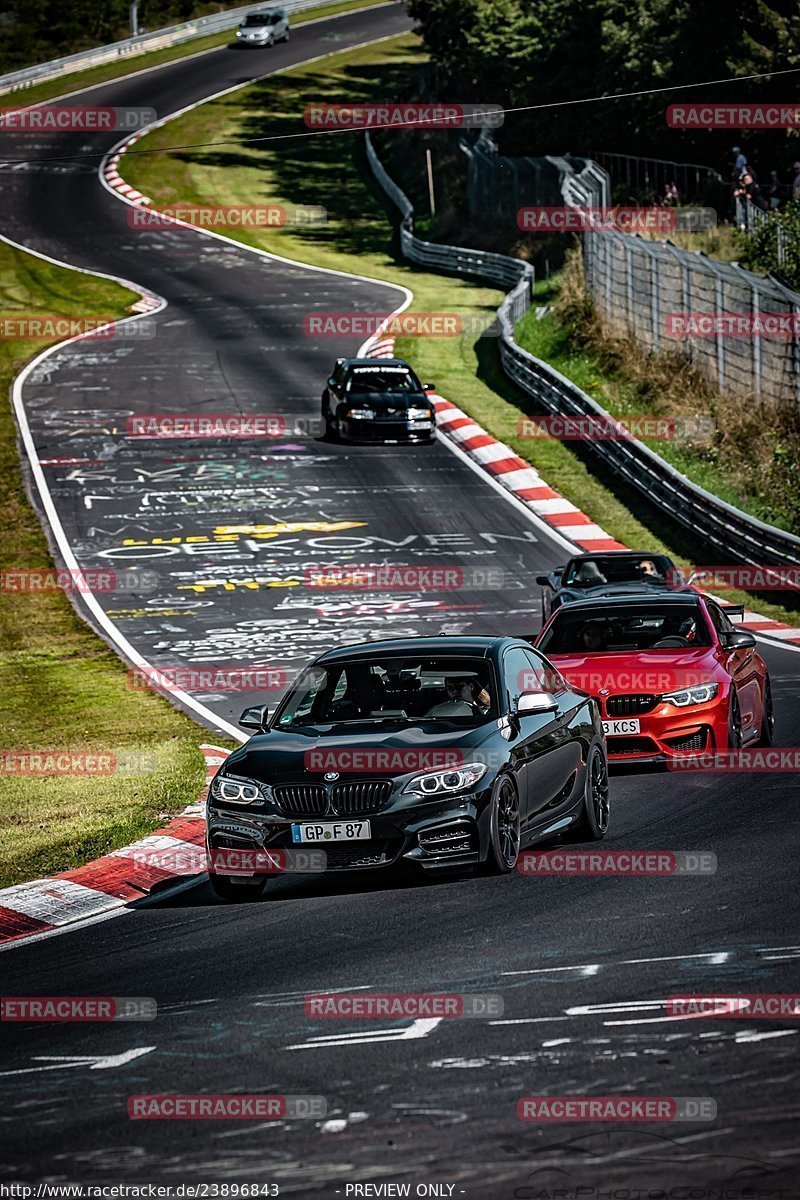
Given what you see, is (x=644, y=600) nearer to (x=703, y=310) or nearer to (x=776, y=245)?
(x=703, y=310)

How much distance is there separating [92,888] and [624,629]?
20.2ft

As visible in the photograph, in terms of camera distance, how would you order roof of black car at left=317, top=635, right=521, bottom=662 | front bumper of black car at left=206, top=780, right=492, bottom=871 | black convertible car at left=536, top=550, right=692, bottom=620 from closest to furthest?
front bumper of black car at left=206, top=780, right=492, bottom=871
roof of black car at left=317, top=635, right=521, bottom=662
black convertible car at left=536, top=550, right=692, bottom=620

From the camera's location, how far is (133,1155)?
19.4 feet

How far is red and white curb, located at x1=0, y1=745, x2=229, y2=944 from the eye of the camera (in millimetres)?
10289

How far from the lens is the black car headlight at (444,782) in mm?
10023

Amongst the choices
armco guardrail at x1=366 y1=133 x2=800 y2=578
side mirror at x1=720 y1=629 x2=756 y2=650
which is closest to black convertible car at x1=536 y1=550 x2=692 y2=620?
armco guardrail at x1=366 y1=133 x2=800 y2=578

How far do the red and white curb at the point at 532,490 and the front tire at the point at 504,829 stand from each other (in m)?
12.1

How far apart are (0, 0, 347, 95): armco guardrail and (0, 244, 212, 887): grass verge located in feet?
188

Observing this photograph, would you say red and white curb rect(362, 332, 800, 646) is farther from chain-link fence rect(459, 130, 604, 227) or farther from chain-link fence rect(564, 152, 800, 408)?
chain-link fence rect(459, 130, 604, 227)

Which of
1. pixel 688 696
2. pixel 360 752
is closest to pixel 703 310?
pixel 688 696

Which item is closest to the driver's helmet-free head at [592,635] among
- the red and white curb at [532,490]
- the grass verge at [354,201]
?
the red and white curb at [532,490]

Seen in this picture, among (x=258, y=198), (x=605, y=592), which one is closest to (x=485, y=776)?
(x=605, y=592)

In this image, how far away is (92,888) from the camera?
11.1 m

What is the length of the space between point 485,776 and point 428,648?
4.98ft
